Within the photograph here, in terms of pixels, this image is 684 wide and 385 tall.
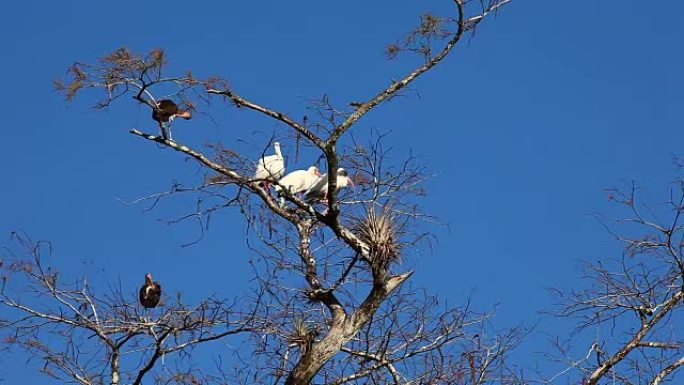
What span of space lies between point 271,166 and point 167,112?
1.02 metres

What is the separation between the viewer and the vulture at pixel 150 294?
27.6 ft

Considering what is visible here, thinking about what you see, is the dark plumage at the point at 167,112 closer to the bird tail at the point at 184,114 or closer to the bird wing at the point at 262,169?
the bird tail at the point at 184,114

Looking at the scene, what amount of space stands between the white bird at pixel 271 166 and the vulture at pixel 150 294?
127 centimetres

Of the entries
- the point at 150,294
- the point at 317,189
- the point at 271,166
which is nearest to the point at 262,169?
the point at 271,166

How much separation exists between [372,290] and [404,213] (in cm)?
65

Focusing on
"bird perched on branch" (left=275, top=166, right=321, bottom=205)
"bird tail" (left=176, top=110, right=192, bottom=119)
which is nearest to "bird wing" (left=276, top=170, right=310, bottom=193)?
"bird perched on branch" (left=275, top=166, right=321, bottom=205)

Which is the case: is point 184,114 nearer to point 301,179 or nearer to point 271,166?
point 271,166

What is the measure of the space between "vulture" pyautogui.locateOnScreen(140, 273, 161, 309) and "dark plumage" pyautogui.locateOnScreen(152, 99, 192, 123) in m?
1.40

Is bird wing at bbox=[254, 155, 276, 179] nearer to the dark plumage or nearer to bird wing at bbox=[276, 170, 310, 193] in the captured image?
the dark plumage

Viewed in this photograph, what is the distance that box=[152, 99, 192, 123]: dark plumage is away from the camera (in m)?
7.56

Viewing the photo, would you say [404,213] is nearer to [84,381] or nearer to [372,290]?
[372,290]

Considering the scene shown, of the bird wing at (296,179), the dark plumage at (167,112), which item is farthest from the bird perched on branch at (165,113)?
the bird wing at (296,179)

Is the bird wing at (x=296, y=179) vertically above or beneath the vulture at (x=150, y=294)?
above

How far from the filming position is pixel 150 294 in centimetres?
861
